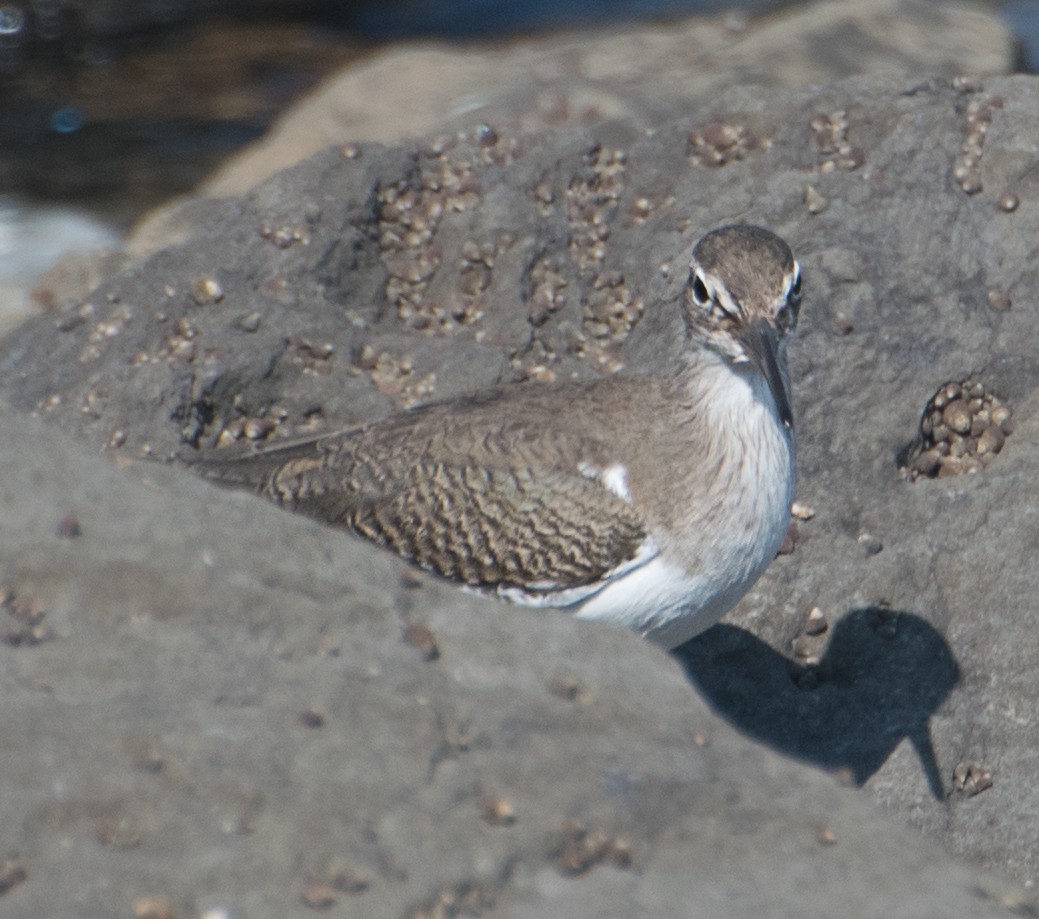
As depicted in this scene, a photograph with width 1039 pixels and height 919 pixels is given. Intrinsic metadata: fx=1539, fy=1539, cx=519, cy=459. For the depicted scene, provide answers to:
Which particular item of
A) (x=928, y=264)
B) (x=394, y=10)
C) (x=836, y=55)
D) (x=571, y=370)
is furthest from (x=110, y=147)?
(x=928, y=264)

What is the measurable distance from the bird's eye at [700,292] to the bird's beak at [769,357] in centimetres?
23

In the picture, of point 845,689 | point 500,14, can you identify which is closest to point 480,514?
point 845,689

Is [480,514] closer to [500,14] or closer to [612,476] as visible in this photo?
[612,476]

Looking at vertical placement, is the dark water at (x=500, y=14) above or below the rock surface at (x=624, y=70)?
below

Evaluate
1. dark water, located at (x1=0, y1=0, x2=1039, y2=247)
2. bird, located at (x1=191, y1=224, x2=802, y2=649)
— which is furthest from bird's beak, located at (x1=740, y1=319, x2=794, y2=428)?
dark water, located at (x1=0, y1=0, x2=1039, y2=247)

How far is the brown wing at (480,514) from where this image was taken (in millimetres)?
5934

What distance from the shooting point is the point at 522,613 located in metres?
4.41

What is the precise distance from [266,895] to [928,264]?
16.2 feet

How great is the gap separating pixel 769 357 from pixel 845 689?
1.69 meters

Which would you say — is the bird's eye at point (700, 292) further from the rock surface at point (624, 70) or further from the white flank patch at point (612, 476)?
the rock surface at point (624, 70)

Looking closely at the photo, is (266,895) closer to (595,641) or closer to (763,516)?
(595,641)

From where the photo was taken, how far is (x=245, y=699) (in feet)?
12.9

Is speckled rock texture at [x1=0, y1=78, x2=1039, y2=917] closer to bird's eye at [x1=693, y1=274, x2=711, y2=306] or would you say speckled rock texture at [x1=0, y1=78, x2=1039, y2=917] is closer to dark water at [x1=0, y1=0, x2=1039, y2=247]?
bird's eye at [x1=693, y1=274, x2=711, y2=306]

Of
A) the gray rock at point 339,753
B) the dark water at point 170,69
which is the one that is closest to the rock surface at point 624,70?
the dark water at point 170,69
